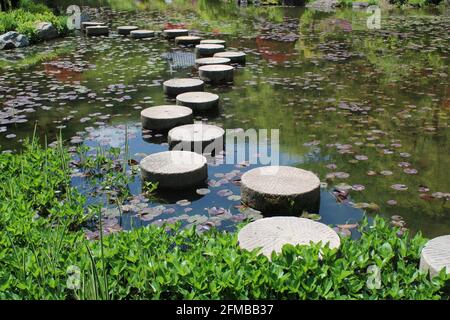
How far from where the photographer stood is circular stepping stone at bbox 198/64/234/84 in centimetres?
1102

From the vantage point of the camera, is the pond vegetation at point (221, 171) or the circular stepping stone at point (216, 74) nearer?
the pond vegetation at point (221, 171)

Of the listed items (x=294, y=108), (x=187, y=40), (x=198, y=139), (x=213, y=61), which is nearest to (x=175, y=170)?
(x=198, y=139)

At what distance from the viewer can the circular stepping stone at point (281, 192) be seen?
521 cm

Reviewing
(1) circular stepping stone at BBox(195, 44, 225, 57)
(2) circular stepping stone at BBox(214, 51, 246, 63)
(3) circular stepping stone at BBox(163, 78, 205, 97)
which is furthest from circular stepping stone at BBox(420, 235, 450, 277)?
(1) circular stepping stone at BBox(195, 44, 225, 57)

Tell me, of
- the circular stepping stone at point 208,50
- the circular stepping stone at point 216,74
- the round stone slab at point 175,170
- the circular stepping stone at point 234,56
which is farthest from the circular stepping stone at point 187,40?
the round stone slab at point 175,170

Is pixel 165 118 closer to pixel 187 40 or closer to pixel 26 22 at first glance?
pixel 187 40

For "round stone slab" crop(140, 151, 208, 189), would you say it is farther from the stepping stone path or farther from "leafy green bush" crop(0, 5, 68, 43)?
"leafy green bush" crop(0, 5, 68, 43)

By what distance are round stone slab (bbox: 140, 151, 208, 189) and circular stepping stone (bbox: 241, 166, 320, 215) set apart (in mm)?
716

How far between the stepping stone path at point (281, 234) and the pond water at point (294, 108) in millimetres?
755

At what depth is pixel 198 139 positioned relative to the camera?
688 centimetres

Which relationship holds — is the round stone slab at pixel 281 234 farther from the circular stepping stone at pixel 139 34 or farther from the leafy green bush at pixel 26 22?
the leafy green bush at pixel 26 22

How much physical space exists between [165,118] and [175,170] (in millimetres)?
2254

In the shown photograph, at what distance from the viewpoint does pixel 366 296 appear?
10.9ft

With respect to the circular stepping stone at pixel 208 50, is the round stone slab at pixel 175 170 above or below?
below
